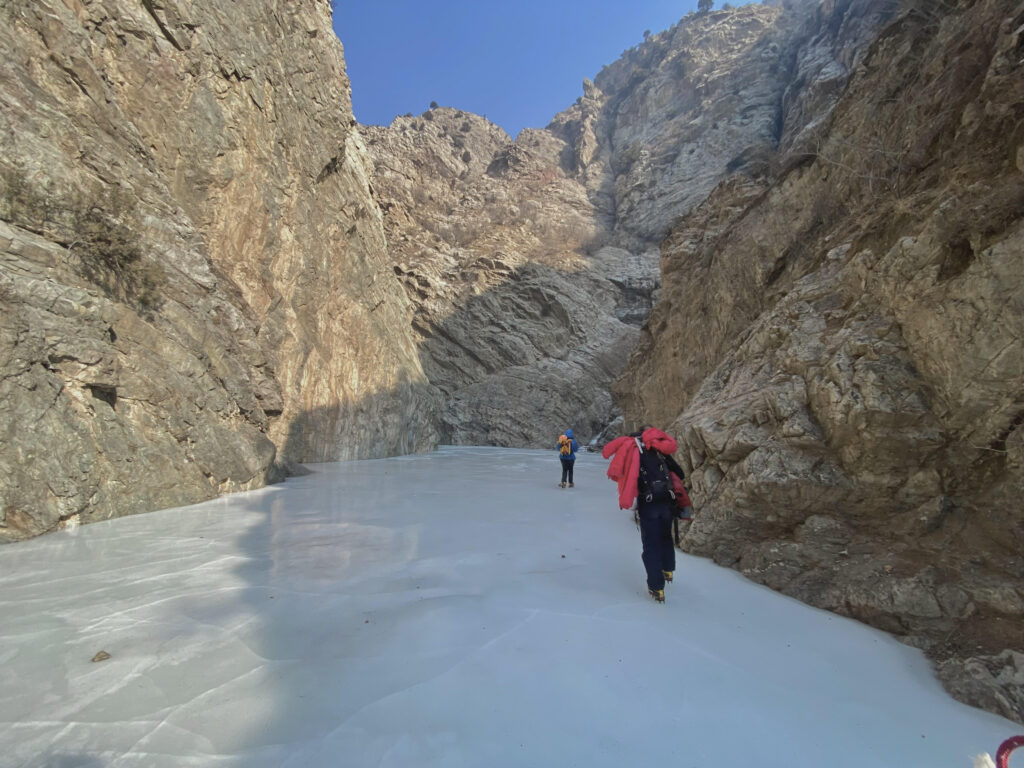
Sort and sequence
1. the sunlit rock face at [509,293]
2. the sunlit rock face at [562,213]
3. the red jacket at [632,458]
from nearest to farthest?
the red jacket at [632,458] → the sunlit rock face at [509,293] → the sunlit rock face at [562,213]

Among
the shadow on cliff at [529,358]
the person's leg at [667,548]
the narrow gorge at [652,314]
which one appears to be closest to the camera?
the narrow gorge at [652,314]

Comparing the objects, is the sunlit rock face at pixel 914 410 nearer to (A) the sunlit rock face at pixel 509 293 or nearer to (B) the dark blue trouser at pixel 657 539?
(B) the dark blue trouser at pixel 657 539

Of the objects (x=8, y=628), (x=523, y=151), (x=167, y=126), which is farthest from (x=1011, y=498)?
(x=523, y=151)

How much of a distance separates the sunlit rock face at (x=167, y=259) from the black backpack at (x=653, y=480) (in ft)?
19.0

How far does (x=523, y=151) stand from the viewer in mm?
48312

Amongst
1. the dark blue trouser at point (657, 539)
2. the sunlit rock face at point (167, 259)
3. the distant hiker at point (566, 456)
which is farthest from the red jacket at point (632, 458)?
the sunlit rock face at point (167, 259)

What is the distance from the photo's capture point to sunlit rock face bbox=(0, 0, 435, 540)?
5.26 metres

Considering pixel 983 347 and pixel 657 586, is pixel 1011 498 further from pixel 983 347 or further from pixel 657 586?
pixel 657 586

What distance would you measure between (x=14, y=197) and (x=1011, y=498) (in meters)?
10.6

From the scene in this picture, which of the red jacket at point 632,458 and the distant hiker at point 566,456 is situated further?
the distant hiker at point 566,456

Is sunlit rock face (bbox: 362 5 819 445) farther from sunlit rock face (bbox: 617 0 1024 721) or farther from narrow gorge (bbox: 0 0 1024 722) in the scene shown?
sunlit rock face (bbox: 617 0 1024 721)

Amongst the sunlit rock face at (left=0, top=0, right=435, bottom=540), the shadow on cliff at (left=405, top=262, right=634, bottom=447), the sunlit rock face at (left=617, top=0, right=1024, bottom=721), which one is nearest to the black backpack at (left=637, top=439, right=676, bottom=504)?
the sunlit rock face at (left=617, top=0, right=1024, bottom=721)

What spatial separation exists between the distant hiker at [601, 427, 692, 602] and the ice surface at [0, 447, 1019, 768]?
23cm

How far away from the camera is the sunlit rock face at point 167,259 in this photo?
17.3 ft
